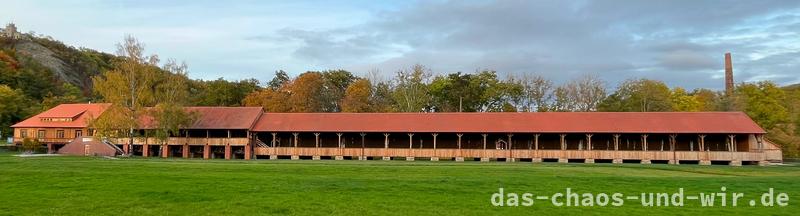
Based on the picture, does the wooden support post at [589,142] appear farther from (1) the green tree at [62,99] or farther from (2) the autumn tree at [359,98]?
(1) the green tree at [62,99]

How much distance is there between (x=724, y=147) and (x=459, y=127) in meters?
19.5

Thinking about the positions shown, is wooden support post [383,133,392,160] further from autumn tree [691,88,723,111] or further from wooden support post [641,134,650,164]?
autumn tree [691,88,723,111]

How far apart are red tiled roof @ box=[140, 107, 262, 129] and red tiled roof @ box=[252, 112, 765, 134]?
0.80 m

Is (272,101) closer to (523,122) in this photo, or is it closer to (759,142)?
(523,122)

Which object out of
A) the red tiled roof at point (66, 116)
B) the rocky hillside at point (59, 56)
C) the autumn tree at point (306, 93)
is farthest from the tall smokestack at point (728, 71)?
the rocky hillside at point (59, 56)

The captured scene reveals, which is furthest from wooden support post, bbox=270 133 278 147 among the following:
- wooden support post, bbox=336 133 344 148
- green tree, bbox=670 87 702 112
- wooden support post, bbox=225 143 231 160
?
green tree, bbox=670 87 702 112

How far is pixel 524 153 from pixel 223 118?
24.1 m

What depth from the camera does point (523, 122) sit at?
48.5 metres

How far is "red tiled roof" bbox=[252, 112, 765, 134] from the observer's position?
45438 mm

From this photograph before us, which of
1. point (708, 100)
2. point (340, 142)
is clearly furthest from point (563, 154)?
point (708, 100)

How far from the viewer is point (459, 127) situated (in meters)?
48.1

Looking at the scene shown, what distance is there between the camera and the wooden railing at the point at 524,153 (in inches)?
1740

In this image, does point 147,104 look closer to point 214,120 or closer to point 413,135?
point 214,120

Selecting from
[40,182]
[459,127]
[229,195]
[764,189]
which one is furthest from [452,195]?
[459,127]
